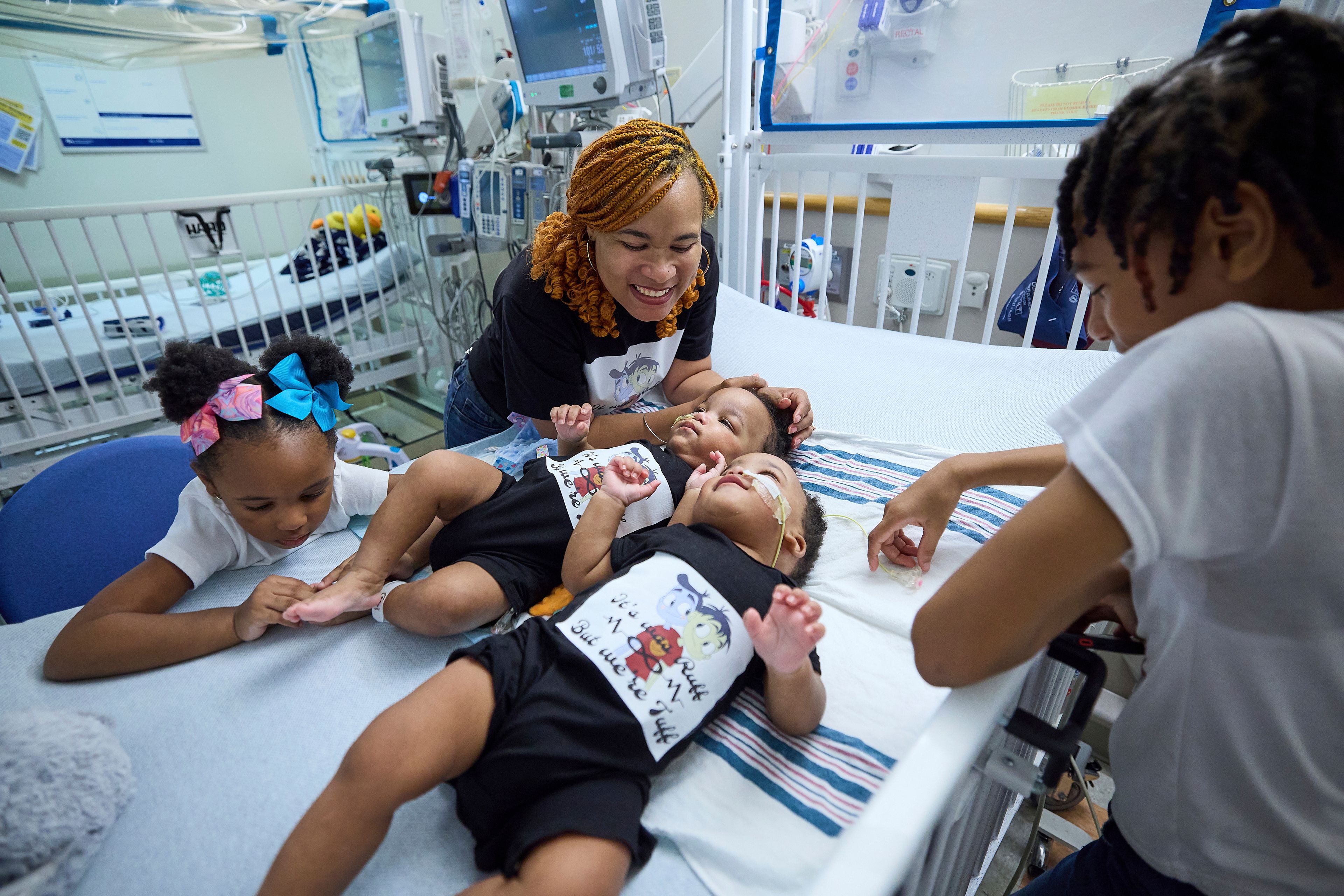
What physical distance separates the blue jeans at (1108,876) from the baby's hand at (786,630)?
1.40 feet

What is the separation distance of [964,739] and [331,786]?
701mm

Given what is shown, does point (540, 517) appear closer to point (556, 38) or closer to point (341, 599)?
point (341, 599)

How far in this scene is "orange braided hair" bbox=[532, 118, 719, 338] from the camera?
1260mm

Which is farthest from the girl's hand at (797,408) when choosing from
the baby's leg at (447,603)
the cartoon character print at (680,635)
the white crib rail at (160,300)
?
the white crib rail at (160,300)

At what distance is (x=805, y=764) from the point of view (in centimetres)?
90

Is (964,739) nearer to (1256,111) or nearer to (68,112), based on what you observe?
(1256,111)

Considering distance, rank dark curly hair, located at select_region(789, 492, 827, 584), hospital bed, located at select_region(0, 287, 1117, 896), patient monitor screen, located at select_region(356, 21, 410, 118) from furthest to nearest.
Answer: patient monitor screen, located at select_region(356, 21, 410, 118) < dark curly hair, located at select_region(789, 492, 827, 584) < hospital bed, located at select_region(0, 287, 1117, 896)

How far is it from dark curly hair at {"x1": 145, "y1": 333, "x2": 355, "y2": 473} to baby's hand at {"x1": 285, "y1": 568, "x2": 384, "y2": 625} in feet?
0.94

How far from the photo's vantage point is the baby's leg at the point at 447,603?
1.08m

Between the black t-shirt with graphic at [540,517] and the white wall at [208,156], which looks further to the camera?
the white wall at [208,156]

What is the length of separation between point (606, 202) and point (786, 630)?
0.93 metres

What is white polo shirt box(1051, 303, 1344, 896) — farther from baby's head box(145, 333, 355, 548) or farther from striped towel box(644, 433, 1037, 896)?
baby's head box(145, 333, 355, 548)

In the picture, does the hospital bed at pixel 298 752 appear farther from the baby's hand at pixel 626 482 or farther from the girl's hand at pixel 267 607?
the baby's hand at pixel 626 482

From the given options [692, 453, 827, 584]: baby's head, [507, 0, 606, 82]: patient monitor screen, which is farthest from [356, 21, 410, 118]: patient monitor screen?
[692, 453, 827, 584]: baby's head
